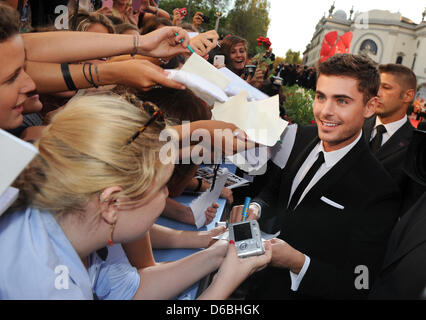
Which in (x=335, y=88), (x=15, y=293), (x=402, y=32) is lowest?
(x=15, y=293)

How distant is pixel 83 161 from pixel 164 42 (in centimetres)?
125

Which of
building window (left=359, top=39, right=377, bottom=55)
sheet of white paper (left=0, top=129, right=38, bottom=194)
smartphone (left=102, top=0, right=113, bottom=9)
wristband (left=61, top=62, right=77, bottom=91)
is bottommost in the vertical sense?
sheet of white paper (left=0, top=129, right=38, bottom=194)

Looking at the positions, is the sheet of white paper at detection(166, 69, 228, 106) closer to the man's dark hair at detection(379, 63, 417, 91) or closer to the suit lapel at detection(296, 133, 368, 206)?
the suit lapel at detection(296, 133, 368, 206)

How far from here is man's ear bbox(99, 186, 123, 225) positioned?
1.04m

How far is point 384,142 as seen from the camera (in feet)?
12.4

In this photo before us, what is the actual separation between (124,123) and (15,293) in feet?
2.05

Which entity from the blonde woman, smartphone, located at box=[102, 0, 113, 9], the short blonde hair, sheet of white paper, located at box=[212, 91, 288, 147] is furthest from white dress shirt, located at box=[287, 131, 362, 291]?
smartphone, located at box=[102, 0, 113, 9]

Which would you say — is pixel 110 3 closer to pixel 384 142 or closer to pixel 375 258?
pixel 384 142

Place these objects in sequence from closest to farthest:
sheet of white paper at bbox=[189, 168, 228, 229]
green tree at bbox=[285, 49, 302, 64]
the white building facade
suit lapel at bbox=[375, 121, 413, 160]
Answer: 1. sheet of white paper at bbox=[189, 168, 228, 229]
2. suit lapel at bbox=[375, 121, 413, 160]
3. the white building facade
4. green tree at bbox=[285, 49, 302, 64]

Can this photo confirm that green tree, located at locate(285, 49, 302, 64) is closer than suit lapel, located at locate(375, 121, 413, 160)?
No

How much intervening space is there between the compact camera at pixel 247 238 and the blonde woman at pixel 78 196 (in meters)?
0.56

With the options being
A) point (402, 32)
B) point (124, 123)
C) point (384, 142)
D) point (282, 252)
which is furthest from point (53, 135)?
point (402, 32)

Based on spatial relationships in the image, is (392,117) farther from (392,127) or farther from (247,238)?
(247,238)

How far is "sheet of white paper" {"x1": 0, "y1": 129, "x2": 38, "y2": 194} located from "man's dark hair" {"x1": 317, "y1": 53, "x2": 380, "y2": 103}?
2.01 meters
